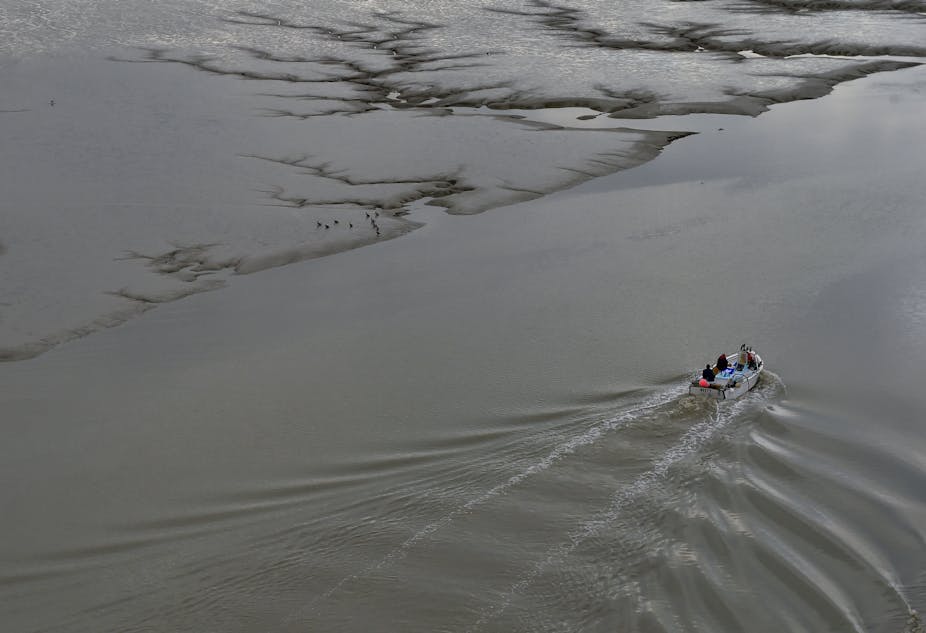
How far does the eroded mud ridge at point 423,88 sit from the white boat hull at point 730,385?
278 inches

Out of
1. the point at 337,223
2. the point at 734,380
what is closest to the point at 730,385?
the point at 734,380

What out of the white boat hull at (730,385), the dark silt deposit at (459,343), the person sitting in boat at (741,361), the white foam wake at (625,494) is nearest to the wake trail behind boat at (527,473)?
the dark silt deposit at (459,343)

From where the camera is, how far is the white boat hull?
11.2 metres

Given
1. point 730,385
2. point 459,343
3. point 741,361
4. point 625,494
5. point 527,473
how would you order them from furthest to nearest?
point 459,343 → point 741,361 → point 730,385 → point 527,473 → point 625,494

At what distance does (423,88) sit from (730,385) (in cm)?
1544

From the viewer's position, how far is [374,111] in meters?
22.8

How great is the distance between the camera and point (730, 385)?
1122cm

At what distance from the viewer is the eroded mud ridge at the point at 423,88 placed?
54.3 ft

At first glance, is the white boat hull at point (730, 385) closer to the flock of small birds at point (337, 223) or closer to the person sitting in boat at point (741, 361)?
the person sitting in boat at point (741, 361)

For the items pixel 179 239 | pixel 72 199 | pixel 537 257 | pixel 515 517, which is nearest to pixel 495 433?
pixel 515 517

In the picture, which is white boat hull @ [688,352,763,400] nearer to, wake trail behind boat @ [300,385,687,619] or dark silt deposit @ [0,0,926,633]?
dark silt deposit @ [0,0,926,633]

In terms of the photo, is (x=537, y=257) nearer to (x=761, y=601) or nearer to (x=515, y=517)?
(x=515, y=517)

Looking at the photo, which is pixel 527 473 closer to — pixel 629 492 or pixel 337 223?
pixel 629 492

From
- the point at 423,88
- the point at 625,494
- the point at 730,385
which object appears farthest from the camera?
the point at 423,88
